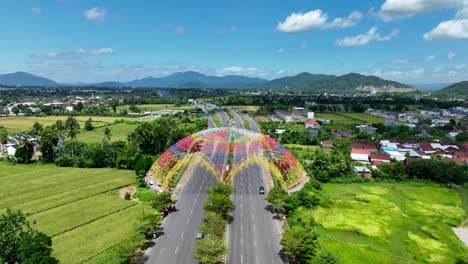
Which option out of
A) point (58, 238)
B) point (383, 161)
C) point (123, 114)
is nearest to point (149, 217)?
point (58, 238)

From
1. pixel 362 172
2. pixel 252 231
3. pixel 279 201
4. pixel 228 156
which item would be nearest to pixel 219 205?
pixel 252 231

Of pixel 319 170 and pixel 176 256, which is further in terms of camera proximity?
pixel 319 170

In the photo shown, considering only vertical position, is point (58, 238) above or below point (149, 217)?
below

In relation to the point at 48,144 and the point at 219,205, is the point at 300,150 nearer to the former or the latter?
the point at 219,205

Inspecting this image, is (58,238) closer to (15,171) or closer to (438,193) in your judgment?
(15,171)

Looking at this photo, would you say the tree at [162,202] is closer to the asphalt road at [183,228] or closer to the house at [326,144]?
the asphalt road at [183,228]
